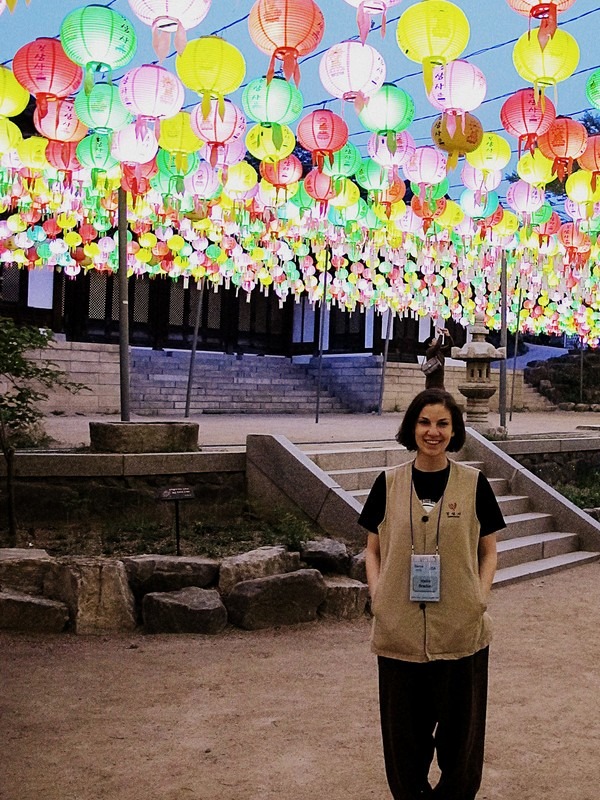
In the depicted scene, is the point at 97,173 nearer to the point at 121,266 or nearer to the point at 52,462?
the point at 121,266

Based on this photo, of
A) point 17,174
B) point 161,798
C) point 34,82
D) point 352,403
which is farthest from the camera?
point 352,403

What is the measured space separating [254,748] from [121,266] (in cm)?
575

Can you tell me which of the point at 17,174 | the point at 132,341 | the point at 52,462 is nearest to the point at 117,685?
the point at 52,462

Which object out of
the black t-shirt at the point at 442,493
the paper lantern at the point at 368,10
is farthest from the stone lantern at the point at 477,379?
the black t-shirt at the point at 442,493

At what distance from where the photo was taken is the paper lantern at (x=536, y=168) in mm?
7828

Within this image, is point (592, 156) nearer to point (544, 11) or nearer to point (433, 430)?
point (544, 11)

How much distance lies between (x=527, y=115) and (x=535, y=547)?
4.79m

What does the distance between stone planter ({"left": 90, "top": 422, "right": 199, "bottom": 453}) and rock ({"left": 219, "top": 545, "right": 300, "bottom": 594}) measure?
74.0 inches

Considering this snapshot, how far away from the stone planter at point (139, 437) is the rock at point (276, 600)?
2.24 m

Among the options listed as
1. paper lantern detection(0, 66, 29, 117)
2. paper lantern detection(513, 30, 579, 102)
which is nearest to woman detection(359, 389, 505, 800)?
paper lantern detection(513, 30, 579, 102)

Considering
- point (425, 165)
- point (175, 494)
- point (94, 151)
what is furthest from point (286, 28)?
point (175, 494)

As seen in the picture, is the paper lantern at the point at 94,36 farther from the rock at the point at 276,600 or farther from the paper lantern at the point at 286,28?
the rock at the point at 276,600

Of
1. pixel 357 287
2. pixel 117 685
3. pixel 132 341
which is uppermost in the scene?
pixel 357 287

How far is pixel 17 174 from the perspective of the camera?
8.89 m
